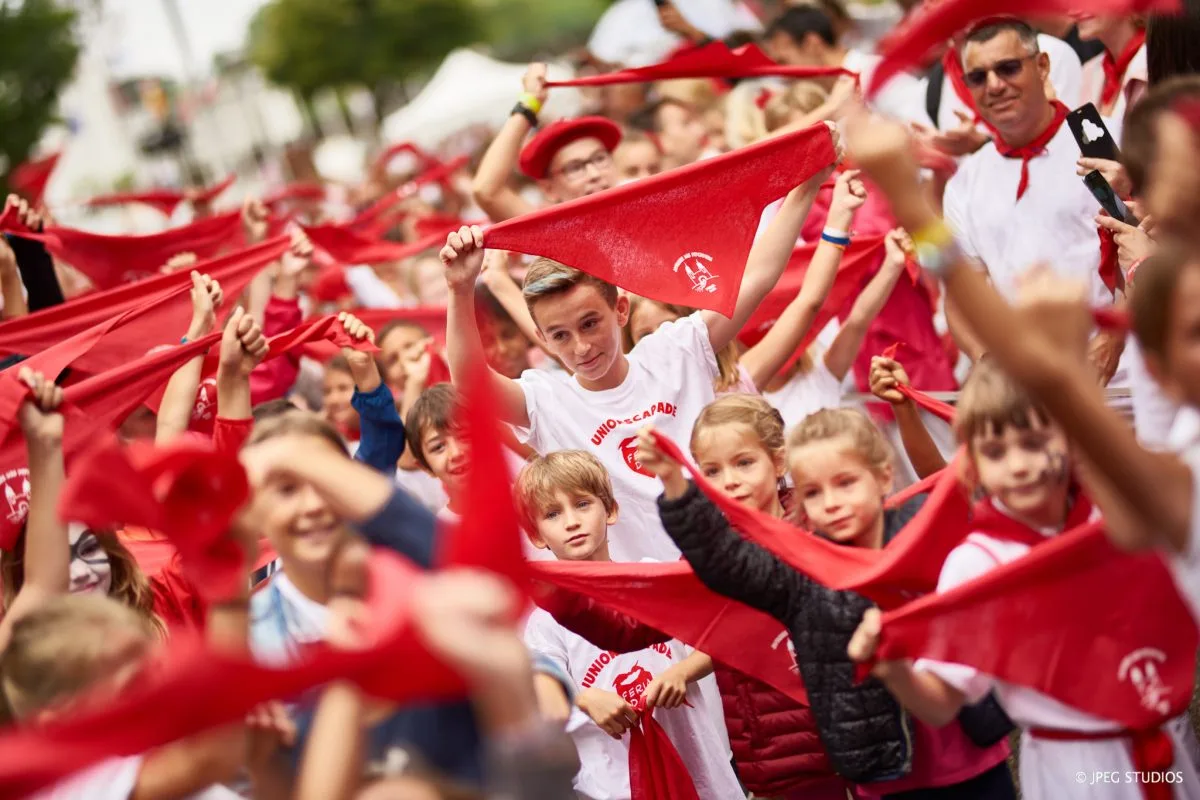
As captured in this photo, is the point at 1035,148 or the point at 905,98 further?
the point at 905,98

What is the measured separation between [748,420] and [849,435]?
0.51 metres

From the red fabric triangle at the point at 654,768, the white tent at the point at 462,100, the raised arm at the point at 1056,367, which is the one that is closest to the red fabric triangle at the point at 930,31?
the raised arm at the point at 1056,367

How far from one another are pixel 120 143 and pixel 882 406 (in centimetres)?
5693

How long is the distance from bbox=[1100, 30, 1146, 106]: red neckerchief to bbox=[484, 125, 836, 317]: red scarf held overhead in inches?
70.3

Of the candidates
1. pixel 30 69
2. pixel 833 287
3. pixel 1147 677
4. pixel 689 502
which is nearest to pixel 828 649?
pixel 689 502

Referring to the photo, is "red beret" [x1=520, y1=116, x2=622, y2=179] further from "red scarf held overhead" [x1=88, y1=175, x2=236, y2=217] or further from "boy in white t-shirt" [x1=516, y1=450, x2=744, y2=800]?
"red scarf held overhead" [x1=88, y1=175, x2=236, y2=217]

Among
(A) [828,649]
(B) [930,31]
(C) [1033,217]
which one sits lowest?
(A) [828,649]

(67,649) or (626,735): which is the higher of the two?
(67,649)

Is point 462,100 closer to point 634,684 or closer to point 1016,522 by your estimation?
point 634,684

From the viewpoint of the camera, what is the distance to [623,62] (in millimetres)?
13320

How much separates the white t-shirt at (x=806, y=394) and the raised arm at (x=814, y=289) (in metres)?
0.63

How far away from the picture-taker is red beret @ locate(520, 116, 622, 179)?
6270mm

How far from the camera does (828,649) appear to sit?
130 inches

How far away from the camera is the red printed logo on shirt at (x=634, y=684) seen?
401cm
